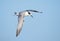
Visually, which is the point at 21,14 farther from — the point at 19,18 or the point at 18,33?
the point at 18,33

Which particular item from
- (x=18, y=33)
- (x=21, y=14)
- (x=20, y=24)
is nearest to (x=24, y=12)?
(x=21, y=14)

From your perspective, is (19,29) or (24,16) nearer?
(19,29)

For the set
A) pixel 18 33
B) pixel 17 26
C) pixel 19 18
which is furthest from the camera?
pixel 19 18

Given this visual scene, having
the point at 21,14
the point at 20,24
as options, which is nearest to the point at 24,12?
the point at 21,14

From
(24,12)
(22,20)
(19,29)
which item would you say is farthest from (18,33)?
(24,12)

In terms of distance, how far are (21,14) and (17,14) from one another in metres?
0.04

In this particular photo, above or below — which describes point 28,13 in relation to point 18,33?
above

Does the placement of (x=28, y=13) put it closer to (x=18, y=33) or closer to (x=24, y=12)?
(x=24, y=12)

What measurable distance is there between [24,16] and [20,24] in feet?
0.49

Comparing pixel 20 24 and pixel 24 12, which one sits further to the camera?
pixel 24 12

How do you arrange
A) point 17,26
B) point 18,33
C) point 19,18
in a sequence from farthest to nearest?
point 19,18 < point 17,26 < point 18,33

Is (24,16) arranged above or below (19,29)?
above

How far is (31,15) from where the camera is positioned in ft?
6.38

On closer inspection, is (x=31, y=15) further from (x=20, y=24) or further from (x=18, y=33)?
(x=18, y=33)
